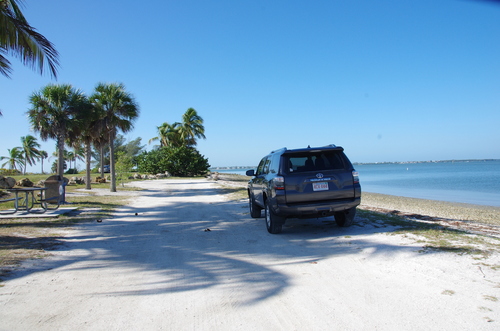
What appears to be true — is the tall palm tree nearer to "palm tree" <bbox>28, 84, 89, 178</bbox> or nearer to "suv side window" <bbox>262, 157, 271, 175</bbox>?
"palm tree" <bbox>28, 84, 89, 178</bbox>

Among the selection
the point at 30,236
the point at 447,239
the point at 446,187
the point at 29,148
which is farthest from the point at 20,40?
the point at 29,148

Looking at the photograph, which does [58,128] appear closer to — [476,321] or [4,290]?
[4,290]

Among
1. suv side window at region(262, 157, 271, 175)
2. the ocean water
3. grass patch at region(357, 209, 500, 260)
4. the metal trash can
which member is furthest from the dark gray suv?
the ocean water

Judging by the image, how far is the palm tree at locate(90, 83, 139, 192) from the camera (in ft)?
75.9

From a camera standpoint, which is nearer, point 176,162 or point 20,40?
point 20,40

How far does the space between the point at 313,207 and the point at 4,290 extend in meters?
5.15

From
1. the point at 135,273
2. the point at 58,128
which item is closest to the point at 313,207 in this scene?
the point at 135,273

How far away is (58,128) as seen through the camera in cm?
2084

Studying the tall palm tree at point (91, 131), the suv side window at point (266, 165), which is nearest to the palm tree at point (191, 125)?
the tall palm tree at point (91, 131)

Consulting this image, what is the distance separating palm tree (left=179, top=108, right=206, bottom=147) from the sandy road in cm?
4991

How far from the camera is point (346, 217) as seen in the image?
8148 mm

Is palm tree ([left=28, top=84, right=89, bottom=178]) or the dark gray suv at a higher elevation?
palm tree ([left=28, top=84, right=89, bottom=178])

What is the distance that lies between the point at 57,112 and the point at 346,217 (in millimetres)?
18465

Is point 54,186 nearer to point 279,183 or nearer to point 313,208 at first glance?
point 279,183
